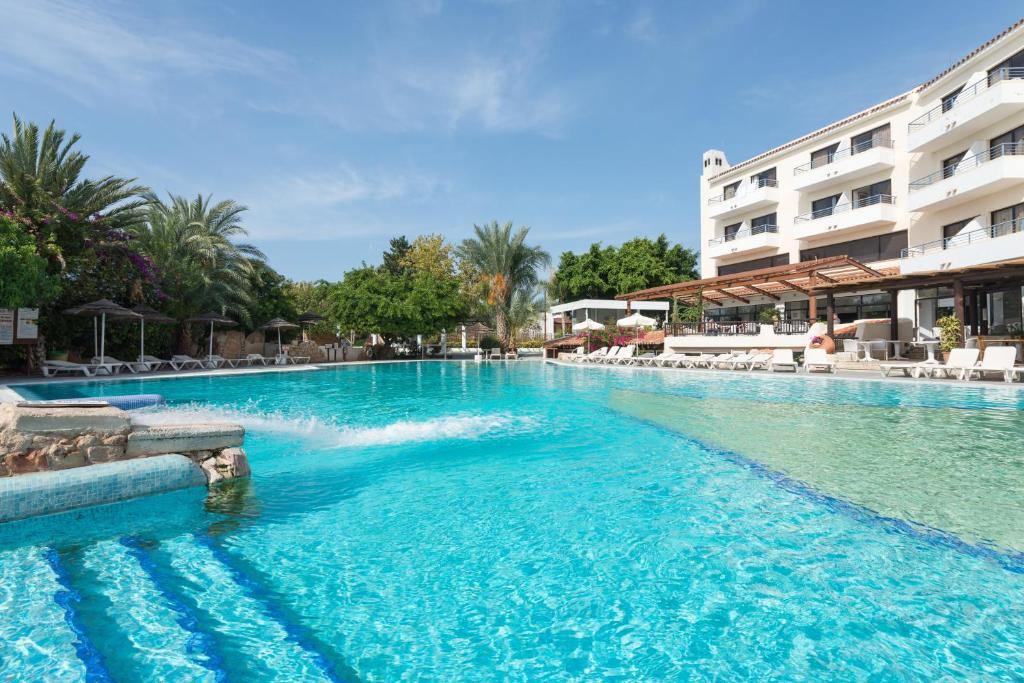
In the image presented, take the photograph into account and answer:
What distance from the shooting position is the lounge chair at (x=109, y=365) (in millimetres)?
18984

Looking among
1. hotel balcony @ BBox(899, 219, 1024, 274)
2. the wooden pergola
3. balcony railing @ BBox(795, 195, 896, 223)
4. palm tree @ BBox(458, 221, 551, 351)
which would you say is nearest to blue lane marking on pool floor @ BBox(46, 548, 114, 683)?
the wooden pergola

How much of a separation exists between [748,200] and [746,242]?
2.58 meters

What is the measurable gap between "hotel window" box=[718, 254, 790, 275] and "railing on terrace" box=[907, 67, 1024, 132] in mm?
8677

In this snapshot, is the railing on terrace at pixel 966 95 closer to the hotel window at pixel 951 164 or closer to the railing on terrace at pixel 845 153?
the railing on terrace at pixel 845 153

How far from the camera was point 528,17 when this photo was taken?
1521cm

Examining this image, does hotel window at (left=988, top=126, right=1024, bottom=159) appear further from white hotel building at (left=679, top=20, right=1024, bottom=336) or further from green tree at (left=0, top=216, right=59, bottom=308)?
green tree at (left=0, top=216, right=59, bottom=308)

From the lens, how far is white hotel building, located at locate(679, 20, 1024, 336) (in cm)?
1847

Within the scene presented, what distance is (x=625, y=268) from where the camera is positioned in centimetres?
4188

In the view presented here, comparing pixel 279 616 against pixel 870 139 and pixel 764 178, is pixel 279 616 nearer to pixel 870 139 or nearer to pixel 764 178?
pixel 870 139

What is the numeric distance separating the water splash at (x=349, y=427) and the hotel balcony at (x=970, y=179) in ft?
66.7

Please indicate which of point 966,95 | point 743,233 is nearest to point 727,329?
point 743,233

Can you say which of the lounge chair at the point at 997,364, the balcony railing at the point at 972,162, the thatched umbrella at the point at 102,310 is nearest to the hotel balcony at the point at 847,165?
the balcony railing at the point at 972,162

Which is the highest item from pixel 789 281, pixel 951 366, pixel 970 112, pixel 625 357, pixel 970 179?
pixel 970 112

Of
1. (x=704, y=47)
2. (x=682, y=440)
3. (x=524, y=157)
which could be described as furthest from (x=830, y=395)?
(x=524, y=157)
